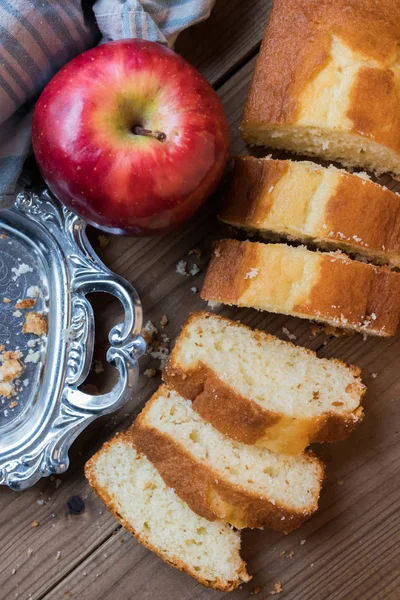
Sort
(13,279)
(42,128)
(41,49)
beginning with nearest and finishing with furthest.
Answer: (42,128), (41,49), (13,279)

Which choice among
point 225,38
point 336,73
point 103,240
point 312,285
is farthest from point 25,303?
point 336,73

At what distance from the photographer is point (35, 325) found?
77.9 inches

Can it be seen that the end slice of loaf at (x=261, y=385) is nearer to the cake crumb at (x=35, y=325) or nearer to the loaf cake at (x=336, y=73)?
the cake crumb at (x=35, y=325)

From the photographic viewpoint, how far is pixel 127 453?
1.95 metres

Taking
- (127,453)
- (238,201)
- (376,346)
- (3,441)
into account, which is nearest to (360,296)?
(376,346)

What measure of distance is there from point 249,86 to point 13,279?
3.12 feet

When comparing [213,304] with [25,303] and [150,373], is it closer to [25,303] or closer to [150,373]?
[150,373]

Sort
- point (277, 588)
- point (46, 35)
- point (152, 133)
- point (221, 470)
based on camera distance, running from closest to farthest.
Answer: point (152, 133)
point (46, 35)
point (221, 470)
point (277, 588)

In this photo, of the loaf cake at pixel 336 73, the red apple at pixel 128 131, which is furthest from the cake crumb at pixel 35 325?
the loaf cake at pixel 336 73

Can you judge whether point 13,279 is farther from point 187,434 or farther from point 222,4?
point 222,4

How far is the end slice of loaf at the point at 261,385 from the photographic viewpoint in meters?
1.79

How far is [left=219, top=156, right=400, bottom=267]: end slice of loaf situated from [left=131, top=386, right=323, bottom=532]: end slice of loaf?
0.60 m

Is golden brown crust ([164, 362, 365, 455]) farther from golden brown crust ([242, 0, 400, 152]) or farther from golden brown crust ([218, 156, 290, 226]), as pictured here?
golden brown crust ([242, 0, 400, 152])

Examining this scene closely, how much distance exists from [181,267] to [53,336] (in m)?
0.45
